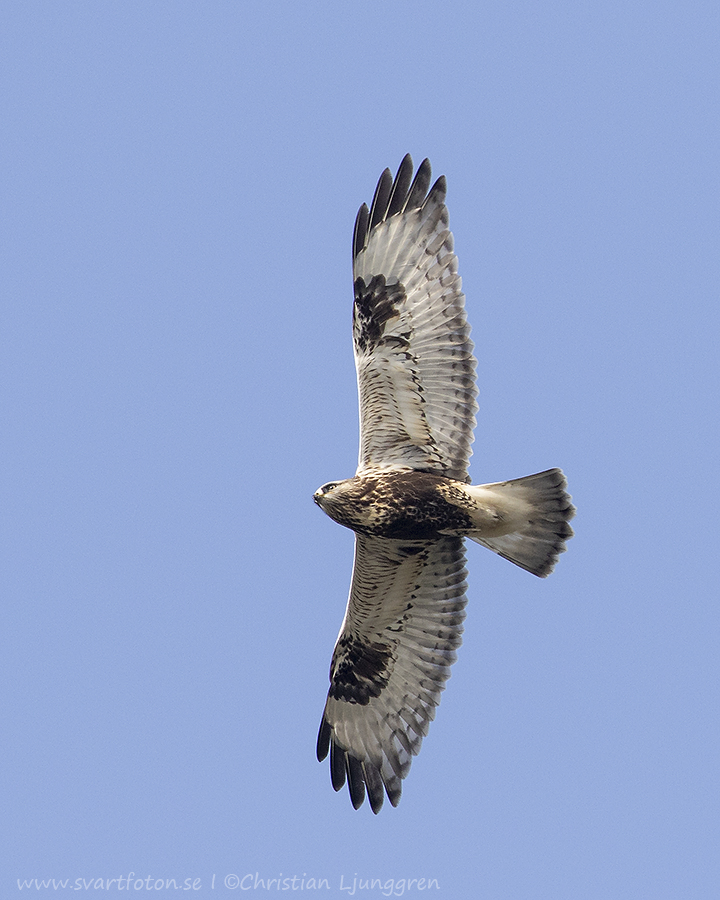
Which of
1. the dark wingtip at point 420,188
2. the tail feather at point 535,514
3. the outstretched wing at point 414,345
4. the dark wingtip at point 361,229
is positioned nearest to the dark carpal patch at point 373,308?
the outstretched wing at point 414,345

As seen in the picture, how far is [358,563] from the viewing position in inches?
437

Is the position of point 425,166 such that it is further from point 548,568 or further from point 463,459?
point 548,568

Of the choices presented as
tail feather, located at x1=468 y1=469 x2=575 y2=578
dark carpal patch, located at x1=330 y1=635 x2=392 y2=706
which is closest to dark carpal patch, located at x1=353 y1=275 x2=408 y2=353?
tail feather, located at x1=468 y1=469 x2=575 y2=578

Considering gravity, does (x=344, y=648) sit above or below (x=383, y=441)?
below

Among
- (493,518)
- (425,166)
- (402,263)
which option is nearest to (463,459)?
(493,518)

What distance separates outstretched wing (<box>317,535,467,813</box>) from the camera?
36.6 ft

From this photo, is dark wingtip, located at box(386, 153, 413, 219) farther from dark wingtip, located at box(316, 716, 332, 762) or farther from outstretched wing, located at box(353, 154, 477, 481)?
dark wingtip, located at box(316, 716, 332, 762)

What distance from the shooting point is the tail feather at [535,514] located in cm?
1053

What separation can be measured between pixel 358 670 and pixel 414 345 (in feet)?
8.71

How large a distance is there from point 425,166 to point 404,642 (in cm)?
367

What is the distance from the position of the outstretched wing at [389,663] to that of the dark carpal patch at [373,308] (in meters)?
1.55

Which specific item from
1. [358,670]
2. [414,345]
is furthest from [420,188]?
[358,670]

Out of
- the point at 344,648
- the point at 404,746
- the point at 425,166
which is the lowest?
the point at 404,746

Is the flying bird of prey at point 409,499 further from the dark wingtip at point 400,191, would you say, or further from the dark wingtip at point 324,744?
the dark wingtip at point 324,744
